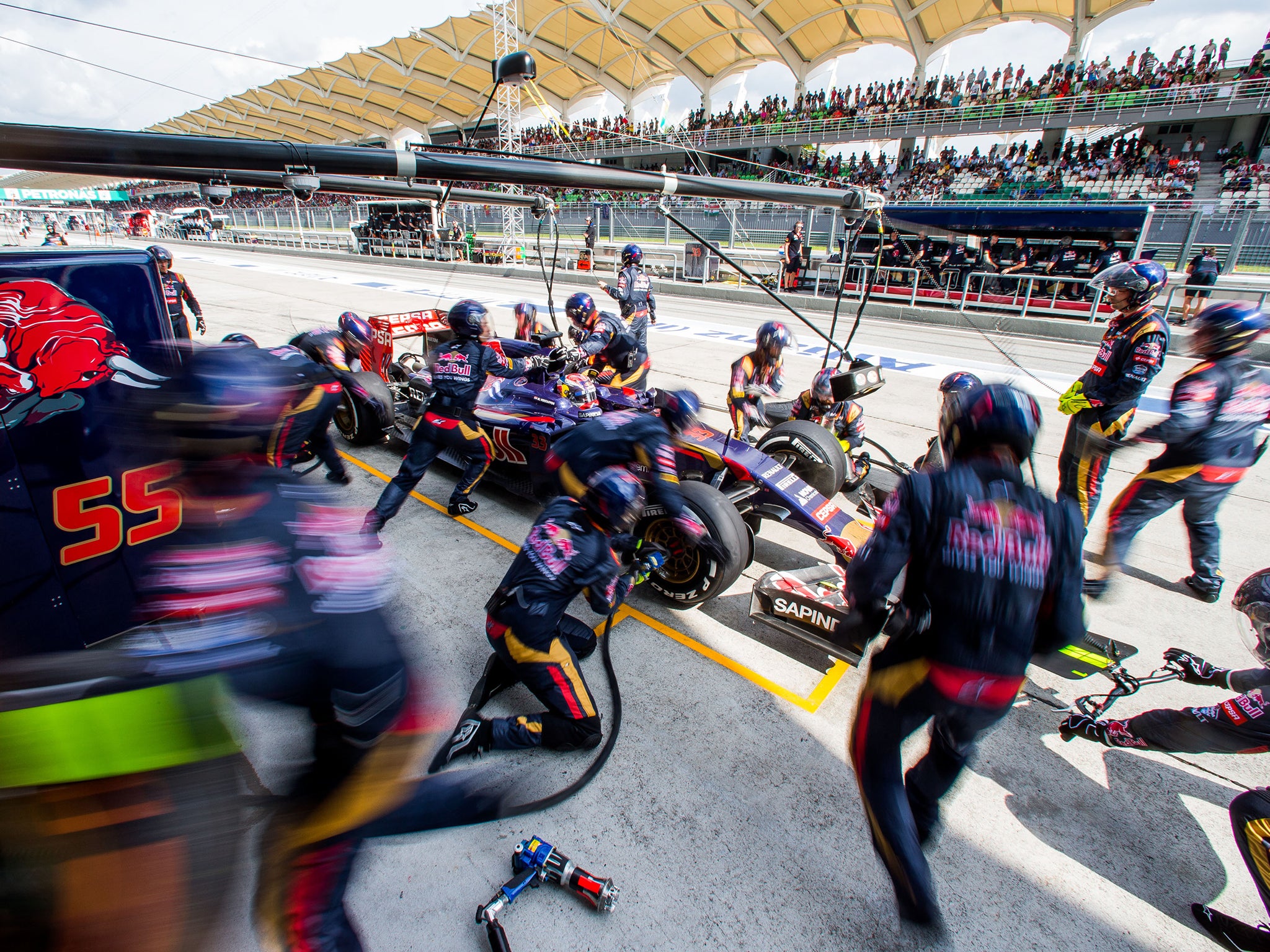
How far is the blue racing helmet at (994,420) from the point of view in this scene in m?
1.87

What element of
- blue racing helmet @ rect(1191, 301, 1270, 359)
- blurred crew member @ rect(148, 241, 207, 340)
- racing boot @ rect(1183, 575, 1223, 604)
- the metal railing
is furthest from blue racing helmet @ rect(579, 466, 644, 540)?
the metal railing

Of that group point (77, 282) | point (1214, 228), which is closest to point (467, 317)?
point (77, 282)

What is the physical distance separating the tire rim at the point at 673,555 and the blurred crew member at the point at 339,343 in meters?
3.74

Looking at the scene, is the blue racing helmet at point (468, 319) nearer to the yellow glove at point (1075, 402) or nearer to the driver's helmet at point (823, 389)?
the driver's helmet at point (823, 389)

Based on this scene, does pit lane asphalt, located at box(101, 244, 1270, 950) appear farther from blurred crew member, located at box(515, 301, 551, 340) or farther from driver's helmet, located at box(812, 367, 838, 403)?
blurred crew member, located at box(515, 301, 551, 340)

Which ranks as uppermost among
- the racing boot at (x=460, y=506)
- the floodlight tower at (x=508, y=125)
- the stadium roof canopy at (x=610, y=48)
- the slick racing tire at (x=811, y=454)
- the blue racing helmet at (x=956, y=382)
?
the stadium roof canopy at (x=610, y=48)

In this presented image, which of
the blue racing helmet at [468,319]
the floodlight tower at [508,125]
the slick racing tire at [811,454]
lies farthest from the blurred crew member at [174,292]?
the floodlight tower at [508,125]

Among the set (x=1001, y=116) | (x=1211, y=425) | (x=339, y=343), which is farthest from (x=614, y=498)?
(x=1001, y=116)

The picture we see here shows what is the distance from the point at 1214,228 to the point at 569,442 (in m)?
19.2

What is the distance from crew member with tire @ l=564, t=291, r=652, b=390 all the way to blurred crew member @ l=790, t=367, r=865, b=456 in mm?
1940

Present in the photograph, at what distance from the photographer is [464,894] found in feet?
7.26

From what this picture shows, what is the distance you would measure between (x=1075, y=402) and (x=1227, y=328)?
1061mm

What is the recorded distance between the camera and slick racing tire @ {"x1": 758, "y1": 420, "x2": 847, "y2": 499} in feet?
15.4

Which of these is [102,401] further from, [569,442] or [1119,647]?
[1119,647]
